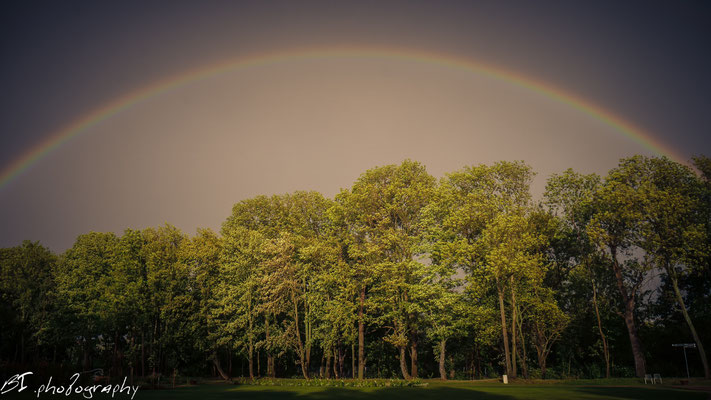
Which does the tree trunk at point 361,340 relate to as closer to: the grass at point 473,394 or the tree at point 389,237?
the tree at point 389,237

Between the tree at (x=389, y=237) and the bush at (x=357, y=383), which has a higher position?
the tree at (x=389, y=237)

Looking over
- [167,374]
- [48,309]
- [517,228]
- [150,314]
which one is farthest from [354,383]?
[48,309]

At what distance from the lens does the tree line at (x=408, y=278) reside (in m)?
47.2

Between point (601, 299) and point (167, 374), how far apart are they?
199ft

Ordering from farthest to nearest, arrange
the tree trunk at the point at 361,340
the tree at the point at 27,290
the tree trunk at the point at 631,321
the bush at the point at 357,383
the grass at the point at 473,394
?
the tree at the point at 27,290 < the tree trunk at the point at 631,321 < the tree trunk at the point at 361,340 < the bush at the point at 357,383 < the grass at the point at 473,394

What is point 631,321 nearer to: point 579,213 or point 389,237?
point 579,213

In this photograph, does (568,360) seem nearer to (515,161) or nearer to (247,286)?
(515,161)

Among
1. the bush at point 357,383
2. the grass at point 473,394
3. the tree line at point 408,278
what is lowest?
the bush at point 357,383

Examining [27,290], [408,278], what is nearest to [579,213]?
[408,278]

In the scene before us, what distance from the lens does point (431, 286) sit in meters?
46.6

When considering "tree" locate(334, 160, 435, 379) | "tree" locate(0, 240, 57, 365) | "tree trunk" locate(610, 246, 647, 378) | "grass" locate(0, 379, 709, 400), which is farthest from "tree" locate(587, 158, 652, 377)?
"tree" locate(0, 240, 57, 365)

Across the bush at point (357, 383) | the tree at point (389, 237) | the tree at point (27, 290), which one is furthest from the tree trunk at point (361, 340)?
the tree at point (27, 290)

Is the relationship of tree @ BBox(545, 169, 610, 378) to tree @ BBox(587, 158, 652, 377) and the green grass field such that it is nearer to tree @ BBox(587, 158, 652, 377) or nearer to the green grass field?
tree @ BBox(587, 158, 652, 377)

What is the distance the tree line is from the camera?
4719cm
